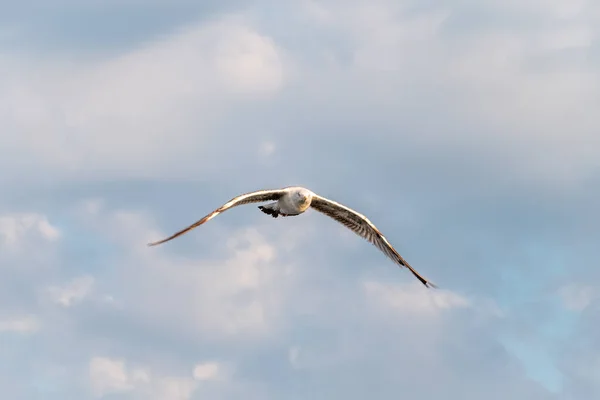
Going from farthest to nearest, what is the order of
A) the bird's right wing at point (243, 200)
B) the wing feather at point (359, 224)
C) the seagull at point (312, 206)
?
1. the wing feather at point (359, 224)
2. the seagull at point (312, 206)
3. the bird's right wing at point (243, 200)

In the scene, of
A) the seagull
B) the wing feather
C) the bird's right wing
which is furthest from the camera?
the wing feather

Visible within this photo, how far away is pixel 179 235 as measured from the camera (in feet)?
189

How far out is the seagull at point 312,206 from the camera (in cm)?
6931

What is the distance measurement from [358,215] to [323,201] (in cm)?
403

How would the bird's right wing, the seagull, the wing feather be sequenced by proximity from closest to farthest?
the bird's right wing → the seagull → the wing feather

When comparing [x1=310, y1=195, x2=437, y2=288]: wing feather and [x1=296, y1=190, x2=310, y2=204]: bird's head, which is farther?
[x1=310, y1=195, x2=437, y2=288]: wing feather

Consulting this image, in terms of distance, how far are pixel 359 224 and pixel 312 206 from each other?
5.13m

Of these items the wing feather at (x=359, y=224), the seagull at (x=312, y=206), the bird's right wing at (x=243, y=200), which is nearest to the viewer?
the bird's right wing at (x=243, y=200)

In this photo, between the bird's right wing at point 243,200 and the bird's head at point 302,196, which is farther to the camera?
the bird's head at point 302,196

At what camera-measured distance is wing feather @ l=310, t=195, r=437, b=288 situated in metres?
76.0

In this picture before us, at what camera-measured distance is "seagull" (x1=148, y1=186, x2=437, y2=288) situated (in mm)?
69312

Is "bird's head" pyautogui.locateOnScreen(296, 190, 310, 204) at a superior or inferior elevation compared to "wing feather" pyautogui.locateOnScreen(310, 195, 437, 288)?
inferior

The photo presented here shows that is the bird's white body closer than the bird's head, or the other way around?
the bird's head

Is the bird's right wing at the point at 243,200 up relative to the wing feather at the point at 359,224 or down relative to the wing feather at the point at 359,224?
down
